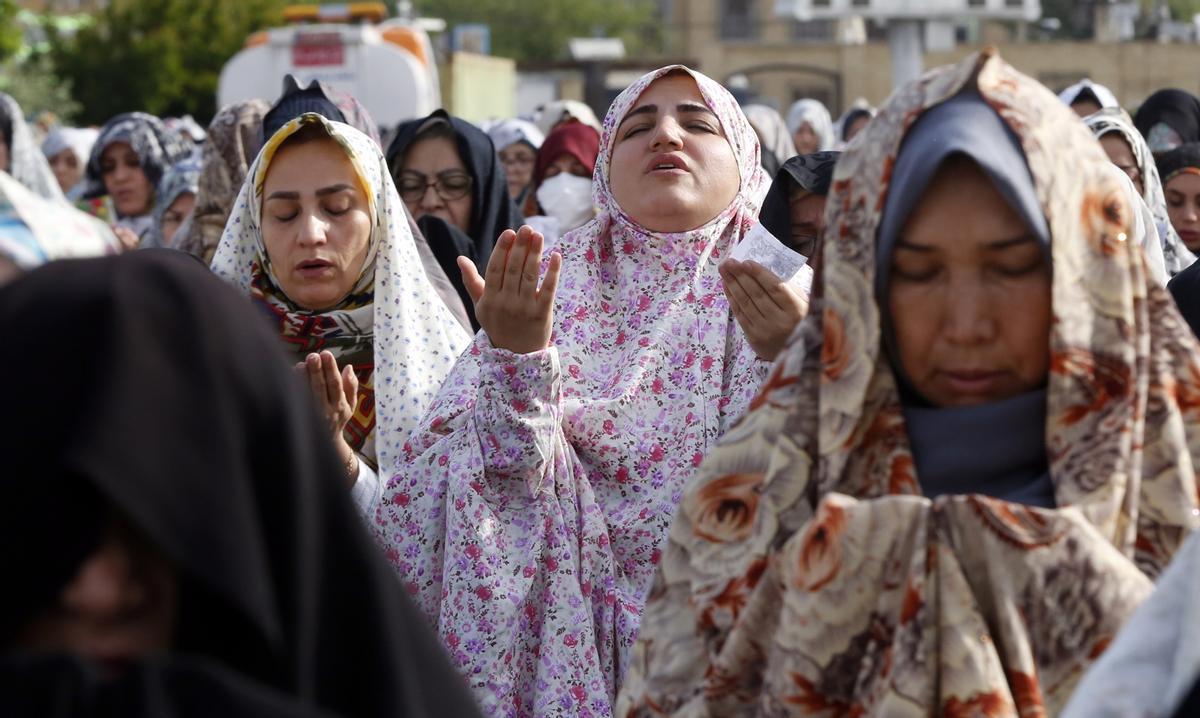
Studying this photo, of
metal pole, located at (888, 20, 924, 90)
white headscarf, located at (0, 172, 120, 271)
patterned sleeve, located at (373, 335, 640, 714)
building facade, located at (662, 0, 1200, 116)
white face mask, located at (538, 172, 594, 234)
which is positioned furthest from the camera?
building facade, located at (662, 0, 1200, 116)

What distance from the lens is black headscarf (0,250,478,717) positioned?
1.72 meters

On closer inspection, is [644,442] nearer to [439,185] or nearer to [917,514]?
[917,514]

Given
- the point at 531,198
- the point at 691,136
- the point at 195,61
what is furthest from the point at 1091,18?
the point at 691,136

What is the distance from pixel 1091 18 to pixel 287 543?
64.5m

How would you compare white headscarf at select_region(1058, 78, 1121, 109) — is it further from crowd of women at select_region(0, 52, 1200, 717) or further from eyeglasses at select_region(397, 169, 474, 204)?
crowd of women at select_region(0, 52, 1200, 717)

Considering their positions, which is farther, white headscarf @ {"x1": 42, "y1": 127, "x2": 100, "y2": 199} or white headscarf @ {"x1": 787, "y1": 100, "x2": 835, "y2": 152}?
white headscarf @ {"x1": 787, "y1": 100, "x2": 835, "y2": 152}

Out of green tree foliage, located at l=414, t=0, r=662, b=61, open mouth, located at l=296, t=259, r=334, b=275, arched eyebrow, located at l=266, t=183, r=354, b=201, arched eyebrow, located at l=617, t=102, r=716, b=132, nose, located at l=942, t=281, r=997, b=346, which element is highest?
arched eyebrow, located at l=617, t=102, r=716, b=132

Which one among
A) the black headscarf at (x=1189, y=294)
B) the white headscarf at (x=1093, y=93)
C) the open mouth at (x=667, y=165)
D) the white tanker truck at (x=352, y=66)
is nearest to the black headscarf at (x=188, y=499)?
the black headscarf at (x=1189, y=294)

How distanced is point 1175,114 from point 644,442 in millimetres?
5853

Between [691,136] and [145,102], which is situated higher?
[691,136]

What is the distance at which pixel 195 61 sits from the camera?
33438mm

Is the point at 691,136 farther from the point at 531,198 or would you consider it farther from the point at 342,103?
the point at 531,198

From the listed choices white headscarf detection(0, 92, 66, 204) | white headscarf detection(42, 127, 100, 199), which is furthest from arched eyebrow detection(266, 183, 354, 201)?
white headscarf detection(42, 127, 100, 199)

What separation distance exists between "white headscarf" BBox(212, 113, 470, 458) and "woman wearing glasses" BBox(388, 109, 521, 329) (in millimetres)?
1670
